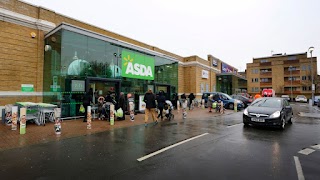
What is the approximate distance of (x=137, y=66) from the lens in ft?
52.4

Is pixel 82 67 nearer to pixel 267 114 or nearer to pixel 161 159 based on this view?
pixel 161 159

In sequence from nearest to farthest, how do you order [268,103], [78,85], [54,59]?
[268,103], [78,85], [54,59]

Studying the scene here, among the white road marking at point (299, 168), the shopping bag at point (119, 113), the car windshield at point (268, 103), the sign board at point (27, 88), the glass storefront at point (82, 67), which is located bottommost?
the white road marking at point (299, 168)

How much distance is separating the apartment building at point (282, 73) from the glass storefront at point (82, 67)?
55.3 meters

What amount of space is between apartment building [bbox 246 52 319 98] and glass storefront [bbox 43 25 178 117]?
55.3 m

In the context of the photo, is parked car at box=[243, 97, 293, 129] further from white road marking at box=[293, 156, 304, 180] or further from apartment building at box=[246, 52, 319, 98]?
apartment building at box=[246, 52, 319, 98]

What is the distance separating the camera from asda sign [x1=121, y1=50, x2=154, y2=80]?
14.9 metres

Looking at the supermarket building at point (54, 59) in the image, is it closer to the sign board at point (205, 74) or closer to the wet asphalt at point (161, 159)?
the wet asphalt at point (161, 159)

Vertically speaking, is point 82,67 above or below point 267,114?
above

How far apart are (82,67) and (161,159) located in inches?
375

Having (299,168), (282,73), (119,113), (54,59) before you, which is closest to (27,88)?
(54,59)

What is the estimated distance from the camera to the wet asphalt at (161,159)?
12.5 ft

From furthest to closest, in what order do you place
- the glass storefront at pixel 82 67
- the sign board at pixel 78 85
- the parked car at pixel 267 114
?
the sign board at pixel 78 85 → the glass storefront at pixel 82 67 → the parked car at pixel 267 114

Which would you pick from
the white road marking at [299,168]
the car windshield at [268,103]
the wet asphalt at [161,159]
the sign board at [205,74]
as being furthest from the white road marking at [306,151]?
the sign board at [205,74]
